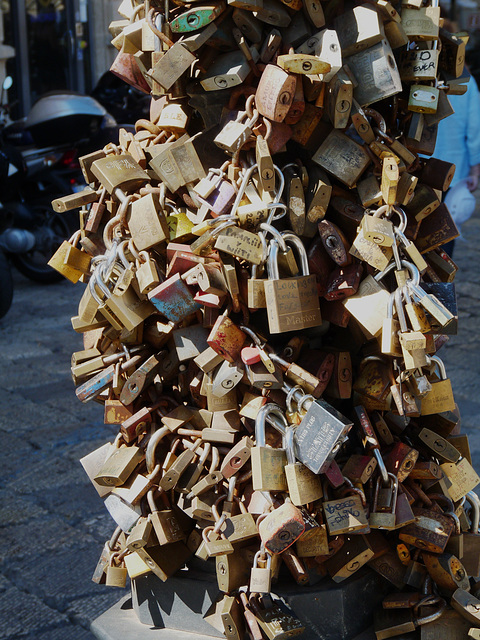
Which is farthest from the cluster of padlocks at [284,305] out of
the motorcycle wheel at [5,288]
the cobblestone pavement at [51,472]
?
the motorcycle wheel at [5,288]

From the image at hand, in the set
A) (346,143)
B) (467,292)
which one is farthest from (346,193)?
(467,292)

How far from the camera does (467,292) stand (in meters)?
5.48

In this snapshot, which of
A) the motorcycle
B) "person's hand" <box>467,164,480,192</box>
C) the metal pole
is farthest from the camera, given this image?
the metal pole

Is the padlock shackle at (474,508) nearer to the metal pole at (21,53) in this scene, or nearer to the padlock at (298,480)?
the padlock at (298,480)

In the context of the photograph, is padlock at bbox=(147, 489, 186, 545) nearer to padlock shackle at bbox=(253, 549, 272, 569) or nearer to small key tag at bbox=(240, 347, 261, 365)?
padlock shackle at bbox=(253, 549, 272, 569)

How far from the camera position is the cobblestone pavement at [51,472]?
230 centimetres

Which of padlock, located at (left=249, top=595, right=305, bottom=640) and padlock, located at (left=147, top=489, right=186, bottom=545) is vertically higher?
padlock, located at (left=147, top=489, right=186, bottom=545)

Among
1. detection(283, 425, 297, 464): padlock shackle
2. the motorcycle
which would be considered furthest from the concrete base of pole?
the motorcycle

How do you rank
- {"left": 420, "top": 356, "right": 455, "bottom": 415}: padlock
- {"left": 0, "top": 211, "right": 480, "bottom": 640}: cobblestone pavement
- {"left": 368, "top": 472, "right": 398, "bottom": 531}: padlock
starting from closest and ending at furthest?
1. {"left": 368, "top": 472, "right": 398, "bottom": 531}: padlock
2. {"left": 420, "top": 356, "right": 455, "bottom": 415}: padlock
3. {"left": 0, "top": 211, "right": 480, "bottom": 640}: cobblestone pavement

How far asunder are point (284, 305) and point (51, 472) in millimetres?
2163

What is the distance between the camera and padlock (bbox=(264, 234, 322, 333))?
3.85ft

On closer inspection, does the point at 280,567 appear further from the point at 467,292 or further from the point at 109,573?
the point at 467,292

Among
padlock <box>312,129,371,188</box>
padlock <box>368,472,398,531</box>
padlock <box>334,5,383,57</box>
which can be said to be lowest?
padlock <box>368,472,398,531</box>

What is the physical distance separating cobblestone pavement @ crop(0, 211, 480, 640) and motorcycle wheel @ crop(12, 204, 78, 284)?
2.01ft
